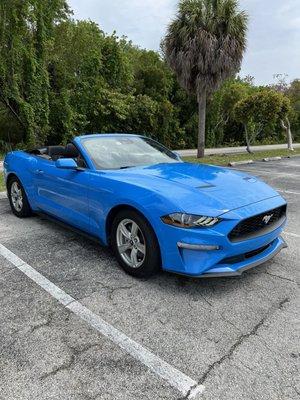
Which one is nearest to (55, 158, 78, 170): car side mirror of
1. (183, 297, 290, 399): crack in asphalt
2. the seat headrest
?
the seat headrest

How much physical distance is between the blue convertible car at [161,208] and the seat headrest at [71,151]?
0.01 m

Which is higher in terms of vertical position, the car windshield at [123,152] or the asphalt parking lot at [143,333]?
the car windshield at [123,152]

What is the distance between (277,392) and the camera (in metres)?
2.16

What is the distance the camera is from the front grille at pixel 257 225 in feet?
10.4

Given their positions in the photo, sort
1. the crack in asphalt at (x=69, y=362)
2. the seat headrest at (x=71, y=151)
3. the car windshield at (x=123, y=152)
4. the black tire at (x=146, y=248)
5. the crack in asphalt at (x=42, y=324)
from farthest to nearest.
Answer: the seat headrest at (x=71, y=151)
the car windshield at (x=123, y=152)
the black tire at (x=146, y=248)
the crack in asphalt at (x=42, y=324)
the crack in asphalt at (x=69, y=362)

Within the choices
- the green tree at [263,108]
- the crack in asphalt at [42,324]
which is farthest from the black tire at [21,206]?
the green tree at [263,108]

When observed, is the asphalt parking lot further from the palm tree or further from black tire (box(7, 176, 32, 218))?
the palm tree

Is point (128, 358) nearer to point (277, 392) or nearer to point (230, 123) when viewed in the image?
point (277, 392)

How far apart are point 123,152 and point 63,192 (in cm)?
86

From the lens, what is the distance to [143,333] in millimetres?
2742

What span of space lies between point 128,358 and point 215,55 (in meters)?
15.1

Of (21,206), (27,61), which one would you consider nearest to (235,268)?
(21,206)

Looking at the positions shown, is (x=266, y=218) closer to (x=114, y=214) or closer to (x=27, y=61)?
(x=114, y=214)

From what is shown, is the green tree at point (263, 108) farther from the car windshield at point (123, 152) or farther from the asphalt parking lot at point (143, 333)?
the asphalt parking lot at point (143, 333)
